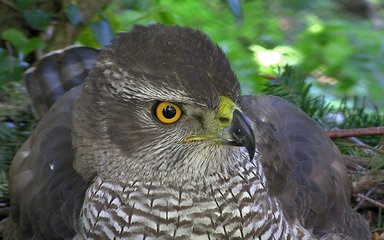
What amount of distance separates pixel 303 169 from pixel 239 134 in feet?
2.79

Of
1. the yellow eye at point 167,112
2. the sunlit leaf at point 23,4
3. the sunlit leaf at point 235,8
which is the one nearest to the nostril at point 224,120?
the yellow eye at point 167,112

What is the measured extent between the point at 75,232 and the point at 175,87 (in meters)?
0.89

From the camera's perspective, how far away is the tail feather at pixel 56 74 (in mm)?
4781

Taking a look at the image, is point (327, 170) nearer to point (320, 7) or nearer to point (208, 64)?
point (208, 64)

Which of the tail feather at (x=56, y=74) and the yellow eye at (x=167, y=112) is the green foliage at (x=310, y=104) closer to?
the tail feather at (x=56, y=74)

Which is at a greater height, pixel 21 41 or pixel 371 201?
pixel 21 41

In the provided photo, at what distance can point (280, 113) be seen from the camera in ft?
14.5

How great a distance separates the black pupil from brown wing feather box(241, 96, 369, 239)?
0.47 metres

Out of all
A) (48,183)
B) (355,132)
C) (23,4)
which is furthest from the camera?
(23,4)

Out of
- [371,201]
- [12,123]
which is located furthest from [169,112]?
[12,123]

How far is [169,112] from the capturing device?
3375 millimetres

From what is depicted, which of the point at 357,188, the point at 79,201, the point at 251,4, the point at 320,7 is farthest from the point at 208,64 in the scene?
the point at 320,7

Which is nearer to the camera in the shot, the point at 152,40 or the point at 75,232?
the point at 152,40

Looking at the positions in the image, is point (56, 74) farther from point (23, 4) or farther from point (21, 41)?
point (23, 4)
